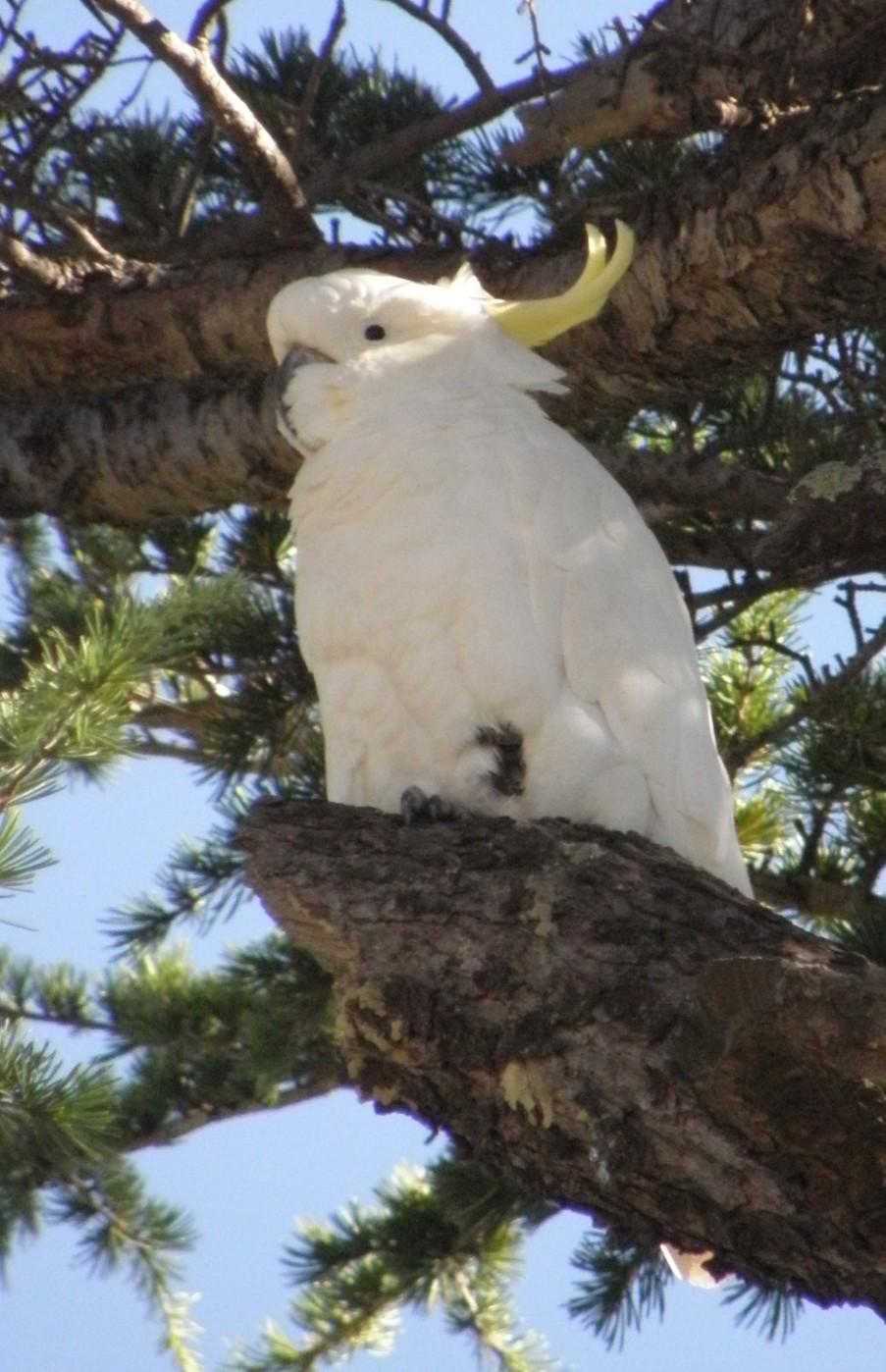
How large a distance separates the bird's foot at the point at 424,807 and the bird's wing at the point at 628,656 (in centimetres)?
28

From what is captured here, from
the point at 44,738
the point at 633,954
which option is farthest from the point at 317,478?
the point at 633,954

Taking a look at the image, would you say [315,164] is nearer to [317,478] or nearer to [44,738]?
[317,478]

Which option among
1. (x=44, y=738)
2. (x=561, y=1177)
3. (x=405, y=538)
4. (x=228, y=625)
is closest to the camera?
(x=561, y=1177)

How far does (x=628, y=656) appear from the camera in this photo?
10.4 ft

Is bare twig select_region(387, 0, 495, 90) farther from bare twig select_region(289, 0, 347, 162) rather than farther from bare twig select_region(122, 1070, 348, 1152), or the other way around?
bare twig select_region(122, 1070, 348, 1152)

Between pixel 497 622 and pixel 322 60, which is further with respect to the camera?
pixel 322 60

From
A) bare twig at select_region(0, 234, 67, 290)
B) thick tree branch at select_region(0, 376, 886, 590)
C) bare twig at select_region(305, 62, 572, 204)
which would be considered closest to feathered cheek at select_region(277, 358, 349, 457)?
thick tree branch at select_region(0, 376, 886, 590)

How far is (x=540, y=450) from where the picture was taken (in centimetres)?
325

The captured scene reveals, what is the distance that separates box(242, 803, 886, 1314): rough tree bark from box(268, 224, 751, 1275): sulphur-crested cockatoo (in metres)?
0.26

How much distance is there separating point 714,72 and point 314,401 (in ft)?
3.00

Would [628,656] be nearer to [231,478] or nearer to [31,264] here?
[231,478]

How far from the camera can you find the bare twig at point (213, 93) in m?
3.35

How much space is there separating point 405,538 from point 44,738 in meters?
0.85

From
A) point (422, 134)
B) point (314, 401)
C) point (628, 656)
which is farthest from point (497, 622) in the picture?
point (422, 134)
